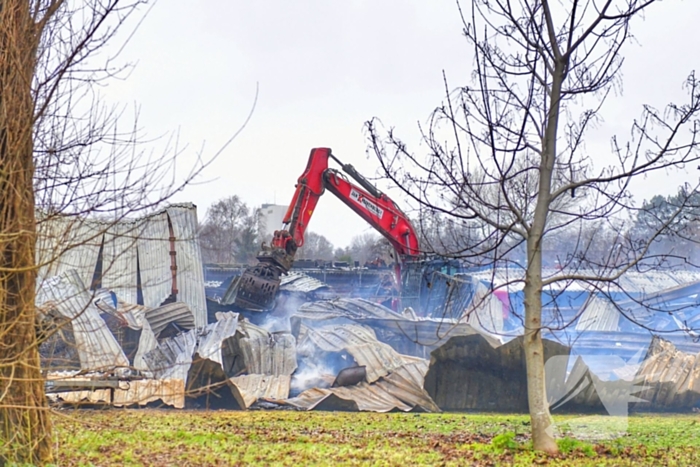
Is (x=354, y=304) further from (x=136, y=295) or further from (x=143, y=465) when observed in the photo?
(x=143, y=465)

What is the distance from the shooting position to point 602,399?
534 inches

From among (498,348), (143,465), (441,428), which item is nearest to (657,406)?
(498,348)

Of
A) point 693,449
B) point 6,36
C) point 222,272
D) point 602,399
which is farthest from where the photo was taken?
point 222,272

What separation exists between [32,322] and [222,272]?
96.2 feet

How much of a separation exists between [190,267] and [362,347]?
724cm

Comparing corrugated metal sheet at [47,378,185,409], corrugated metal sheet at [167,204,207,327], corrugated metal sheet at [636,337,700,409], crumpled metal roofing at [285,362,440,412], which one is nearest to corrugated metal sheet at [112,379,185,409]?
Result: corrugated metal sheet at [47,378,185,409]

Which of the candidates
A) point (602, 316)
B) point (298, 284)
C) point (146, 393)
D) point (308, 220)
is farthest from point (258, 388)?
point (602, 316)

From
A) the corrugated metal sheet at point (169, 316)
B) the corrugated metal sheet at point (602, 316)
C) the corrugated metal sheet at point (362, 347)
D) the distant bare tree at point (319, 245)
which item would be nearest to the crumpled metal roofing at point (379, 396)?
the corrugated metal sheet at point (362, 347)


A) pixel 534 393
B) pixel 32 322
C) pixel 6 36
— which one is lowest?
pixel 534 393

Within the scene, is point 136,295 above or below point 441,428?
above

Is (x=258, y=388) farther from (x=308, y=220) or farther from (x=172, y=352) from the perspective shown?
(x=308, y=220)

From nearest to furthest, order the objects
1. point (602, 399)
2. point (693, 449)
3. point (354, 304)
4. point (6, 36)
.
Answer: point (6, 36) → point (693, 449) → point (602, 399) → point (354, 304)

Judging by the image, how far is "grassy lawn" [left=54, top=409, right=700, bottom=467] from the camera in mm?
7664

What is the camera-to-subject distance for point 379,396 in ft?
46.2
